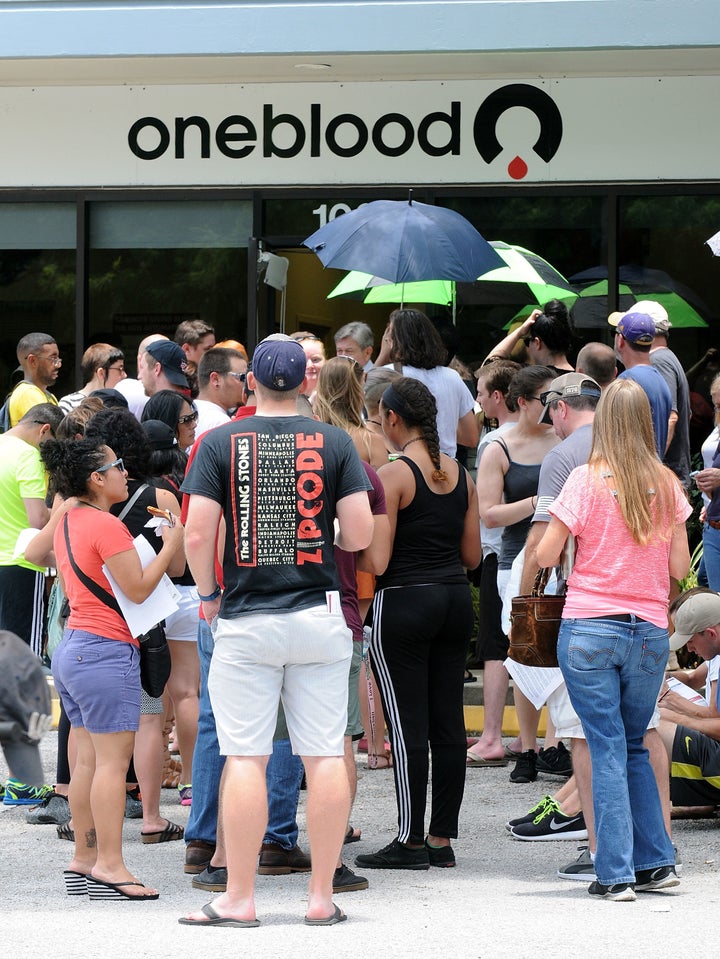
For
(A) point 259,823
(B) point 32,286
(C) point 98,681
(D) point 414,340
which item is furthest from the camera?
(B) point 32,286

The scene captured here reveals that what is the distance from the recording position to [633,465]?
559 centimetres

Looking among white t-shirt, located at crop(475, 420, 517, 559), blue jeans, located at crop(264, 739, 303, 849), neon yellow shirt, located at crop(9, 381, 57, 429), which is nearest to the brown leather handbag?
blue jeans, located at crop(264, 739, 303, 849)

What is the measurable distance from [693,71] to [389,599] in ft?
20.0

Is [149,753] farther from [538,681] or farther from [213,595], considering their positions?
[538,681]

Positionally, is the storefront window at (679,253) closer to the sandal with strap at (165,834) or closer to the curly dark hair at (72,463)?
the sandal with strap at (165,834)

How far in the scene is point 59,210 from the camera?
11.7m

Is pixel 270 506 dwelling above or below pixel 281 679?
above

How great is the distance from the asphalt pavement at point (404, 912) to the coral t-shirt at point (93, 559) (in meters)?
1.06

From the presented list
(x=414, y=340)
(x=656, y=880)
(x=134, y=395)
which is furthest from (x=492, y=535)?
(x=656, y=880)

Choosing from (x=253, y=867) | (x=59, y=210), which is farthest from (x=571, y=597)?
(x=59, y=210)

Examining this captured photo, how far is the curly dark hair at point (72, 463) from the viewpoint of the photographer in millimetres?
5836

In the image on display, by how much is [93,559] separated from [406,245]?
3.32m

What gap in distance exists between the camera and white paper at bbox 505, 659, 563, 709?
22.1 ft

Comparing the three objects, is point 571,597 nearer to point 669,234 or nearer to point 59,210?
point 669,234
